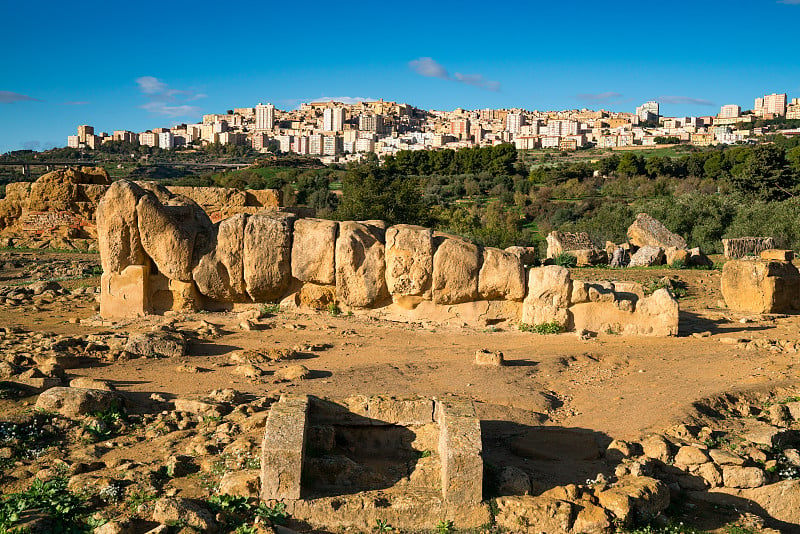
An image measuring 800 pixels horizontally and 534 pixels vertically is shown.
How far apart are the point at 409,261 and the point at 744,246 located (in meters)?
12.6

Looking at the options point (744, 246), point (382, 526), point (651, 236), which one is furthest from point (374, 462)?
point (651, 236)

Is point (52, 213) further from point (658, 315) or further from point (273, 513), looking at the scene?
point (273, 513)

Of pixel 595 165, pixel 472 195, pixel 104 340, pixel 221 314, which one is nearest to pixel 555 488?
pixel 104 340

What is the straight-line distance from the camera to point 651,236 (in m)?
21.2

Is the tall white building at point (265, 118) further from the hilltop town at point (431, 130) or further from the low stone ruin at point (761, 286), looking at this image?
the low stone ruin at point (761, 286)

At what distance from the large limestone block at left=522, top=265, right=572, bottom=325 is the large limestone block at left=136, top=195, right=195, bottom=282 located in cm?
551

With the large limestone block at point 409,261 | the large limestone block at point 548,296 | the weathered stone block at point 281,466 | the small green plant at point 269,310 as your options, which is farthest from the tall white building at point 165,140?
the weathered stone block at point 281,466

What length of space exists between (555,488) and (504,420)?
176 centimetres

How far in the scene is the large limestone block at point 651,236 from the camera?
2098 centimetres

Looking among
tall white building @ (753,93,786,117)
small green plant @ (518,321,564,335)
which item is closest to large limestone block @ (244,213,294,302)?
small green plant @ (518,321,564,335)

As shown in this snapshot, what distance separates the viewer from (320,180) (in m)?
43.5

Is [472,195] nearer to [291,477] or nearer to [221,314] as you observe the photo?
[221,314]

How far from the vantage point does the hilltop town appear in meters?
103

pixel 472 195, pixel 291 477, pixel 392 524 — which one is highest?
pixel 472 195
